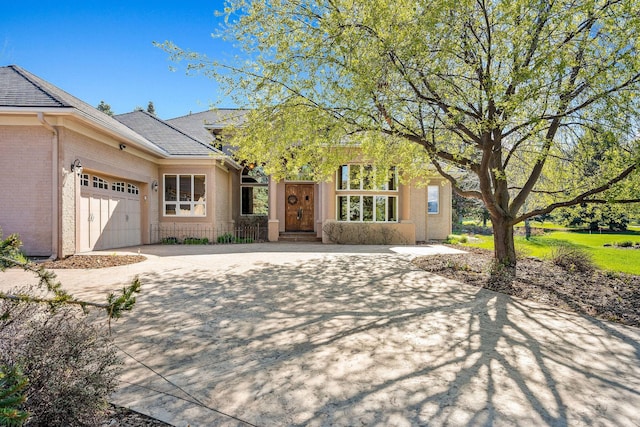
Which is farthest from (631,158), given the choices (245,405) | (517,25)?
(245,405)

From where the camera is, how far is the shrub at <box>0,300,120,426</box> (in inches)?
76.7

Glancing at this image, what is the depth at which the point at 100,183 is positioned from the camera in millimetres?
11102

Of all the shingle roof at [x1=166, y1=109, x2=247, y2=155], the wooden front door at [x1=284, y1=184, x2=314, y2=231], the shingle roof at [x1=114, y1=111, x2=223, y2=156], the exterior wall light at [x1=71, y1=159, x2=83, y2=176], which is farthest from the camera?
the wooden front door at [x1=284, y1=184, x2=314, y2=231]

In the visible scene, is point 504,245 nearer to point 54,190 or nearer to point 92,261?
point 92,261

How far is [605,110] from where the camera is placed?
17.6 ft

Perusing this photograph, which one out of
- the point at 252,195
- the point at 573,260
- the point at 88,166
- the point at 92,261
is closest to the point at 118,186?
the point at 88,166

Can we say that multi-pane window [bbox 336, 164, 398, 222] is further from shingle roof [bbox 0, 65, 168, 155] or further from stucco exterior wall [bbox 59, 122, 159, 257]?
shingle roof [bbox 0, 65, 168, 155]

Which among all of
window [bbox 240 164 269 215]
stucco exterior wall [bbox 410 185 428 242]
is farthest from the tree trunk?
window [bbox 240 164 269 215]

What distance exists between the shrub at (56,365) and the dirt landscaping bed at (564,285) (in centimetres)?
583

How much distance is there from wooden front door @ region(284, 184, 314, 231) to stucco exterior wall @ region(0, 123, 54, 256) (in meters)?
9.46

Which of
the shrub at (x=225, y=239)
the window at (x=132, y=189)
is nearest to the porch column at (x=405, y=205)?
the shrub at (x=225, y=239)

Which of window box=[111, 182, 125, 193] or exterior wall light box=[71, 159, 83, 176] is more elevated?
exterior wall light box=[71, 159, 83, 176]

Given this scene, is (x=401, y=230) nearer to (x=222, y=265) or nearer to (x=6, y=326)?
(x=222, y=265)

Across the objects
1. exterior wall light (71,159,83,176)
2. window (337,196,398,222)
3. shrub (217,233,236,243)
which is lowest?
shrub (217,233,236,243)
